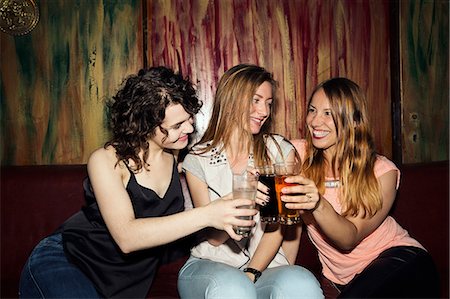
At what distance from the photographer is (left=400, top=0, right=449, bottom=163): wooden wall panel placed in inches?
136

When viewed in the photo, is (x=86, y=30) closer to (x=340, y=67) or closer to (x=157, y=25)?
(x=157, y=25)

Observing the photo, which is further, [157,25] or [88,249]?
[157,25]

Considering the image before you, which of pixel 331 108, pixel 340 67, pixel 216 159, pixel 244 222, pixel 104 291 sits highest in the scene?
pixel 340 67

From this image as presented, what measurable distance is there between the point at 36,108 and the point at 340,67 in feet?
7.29

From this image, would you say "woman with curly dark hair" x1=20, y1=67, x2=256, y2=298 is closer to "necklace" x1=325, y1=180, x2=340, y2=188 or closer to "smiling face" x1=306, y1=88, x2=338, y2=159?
"smiling face" x1=306, y1=88, x2=338, y2=159

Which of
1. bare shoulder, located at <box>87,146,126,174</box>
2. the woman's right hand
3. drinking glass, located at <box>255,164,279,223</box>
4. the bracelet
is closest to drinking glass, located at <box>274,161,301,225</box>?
drinking glass, located at <box>255,164,279,223</box>

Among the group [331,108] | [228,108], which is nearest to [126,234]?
[228,108]

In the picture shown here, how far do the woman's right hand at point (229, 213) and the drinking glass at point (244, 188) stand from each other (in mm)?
18

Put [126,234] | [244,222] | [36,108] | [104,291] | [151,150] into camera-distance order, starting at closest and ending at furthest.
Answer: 1. [244,222]
2. [126,234]
3. [104,291]
4. [151,150]
5. [36,108]

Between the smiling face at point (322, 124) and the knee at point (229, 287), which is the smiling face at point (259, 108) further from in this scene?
the knee at point (229, 287)

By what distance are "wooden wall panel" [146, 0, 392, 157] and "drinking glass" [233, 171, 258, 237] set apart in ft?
5.25

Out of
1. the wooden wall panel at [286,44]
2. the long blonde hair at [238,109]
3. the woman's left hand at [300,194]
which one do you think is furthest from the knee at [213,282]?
the wooden wall panel at [286,44]

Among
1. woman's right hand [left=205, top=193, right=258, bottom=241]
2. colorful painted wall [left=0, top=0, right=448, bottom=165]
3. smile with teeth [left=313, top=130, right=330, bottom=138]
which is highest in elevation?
colorful painted wall [left=0, top=0, right=448, bottom=165]

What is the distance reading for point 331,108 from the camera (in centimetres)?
233
